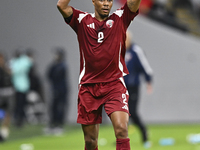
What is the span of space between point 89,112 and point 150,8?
1282 cm

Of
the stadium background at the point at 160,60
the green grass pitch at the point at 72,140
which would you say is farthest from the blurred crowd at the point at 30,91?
the stadium background at the point at 160,60

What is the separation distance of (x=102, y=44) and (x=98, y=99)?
73 cm

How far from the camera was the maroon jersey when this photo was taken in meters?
5.87

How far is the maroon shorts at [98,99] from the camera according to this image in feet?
18.9

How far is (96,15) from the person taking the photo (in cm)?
604

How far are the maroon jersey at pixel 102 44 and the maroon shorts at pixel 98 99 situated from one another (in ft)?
0.30

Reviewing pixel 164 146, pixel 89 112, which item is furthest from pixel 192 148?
pixel 89 112

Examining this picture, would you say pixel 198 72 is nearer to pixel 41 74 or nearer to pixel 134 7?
pixel 41 74

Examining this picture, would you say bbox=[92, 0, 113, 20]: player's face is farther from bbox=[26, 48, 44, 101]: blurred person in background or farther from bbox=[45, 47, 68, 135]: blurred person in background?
bbox=[26, 48, 44, 101]: blurred person in background

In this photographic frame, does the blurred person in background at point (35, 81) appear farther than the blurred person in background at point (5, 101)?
Yes

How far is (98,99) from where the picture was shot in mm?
5887

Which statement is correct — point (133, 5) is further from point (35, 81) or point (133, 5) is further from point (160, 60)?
point (160, 60)

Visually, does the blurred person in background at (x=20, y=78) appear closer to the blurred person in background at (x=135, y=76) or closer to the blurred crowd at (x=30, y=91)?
the blurred crowd at (x=30, y=91)

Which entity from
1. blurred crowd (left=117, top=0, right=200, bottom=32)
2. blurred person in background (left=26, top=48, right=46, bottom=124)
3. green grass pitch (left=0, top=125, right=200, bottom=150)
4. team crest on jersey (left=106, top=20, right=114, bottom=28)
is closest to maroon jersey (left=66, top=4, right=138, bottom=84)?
team crest on jersey (left=106, top=20, right=114, bottom=28)
